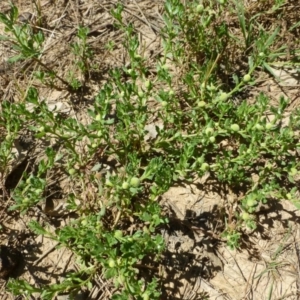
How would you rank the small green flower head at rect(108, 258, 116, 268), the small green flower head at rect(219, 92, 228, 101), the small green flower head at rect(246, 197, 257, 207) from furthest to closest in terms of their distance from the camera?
the small green flower head at rect(219, 92, 228, 101)
the small green flower head at rect(246, 197, 257, 207)
the small green flower head at rect(108, 258, 116, 268)

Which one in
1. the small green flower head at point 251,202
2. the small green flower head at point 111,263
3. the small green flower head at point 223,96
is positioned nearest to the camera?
the small green flower head at point 111,263

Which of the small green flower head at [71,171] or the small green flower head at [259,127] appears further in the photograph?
the small green flower head at [71,171]

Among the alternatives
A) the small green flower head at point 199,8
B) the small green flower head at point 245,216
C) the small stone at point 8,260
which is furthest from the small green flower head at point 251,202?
the small stone at point 8,260

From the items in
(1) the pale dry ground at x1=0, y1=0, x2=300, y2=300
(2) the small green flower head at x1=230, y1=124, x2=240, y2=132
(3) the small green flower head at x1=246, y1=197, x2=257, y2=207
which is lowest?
(1) the pale dry ground at x1=0, y1=0, x2=300, y2=300

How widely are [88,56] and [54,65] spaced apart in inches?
10.2

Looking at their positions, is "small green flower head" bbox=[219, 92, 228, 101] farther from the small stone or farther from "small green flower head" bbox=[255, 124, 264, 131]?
the small stone

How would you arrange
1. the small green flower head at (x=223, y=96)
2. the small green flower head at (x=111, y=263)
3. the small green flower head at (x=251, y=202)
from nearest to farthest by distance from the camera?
the small green flower head at (x=111, y=263)
the small green flower head at (x=251, y=202)
the small green flower head at (x=223, y=96)

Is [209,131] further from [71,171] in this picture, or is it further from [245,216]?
[71,171]

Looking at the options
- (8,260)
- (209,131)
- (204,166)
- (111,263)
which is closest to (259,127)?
(209,131)

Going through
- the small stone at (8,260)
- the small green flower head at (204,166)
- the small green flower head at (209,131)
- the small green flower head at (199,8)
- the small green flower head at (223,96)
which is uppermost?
the small green flower head at (199,8)

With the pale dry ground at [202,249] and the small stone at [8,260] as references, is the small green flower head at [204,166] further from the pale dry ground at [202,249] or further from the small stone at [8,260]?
the small stone at [8,260]

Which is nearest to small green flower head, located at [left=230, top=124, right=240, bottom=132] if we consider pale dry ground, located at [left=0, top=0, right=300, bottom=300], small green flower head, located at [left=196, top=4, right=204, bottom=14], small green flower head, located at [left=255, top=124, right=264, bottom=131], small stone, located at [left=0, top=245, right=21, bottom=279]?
small green flower head, located at [left=255, top=124, right=264, bottom=131]

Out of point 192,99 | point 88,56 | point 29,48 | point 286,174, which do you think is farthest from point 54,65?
point 286,174

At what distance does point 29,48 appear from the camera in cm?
245
